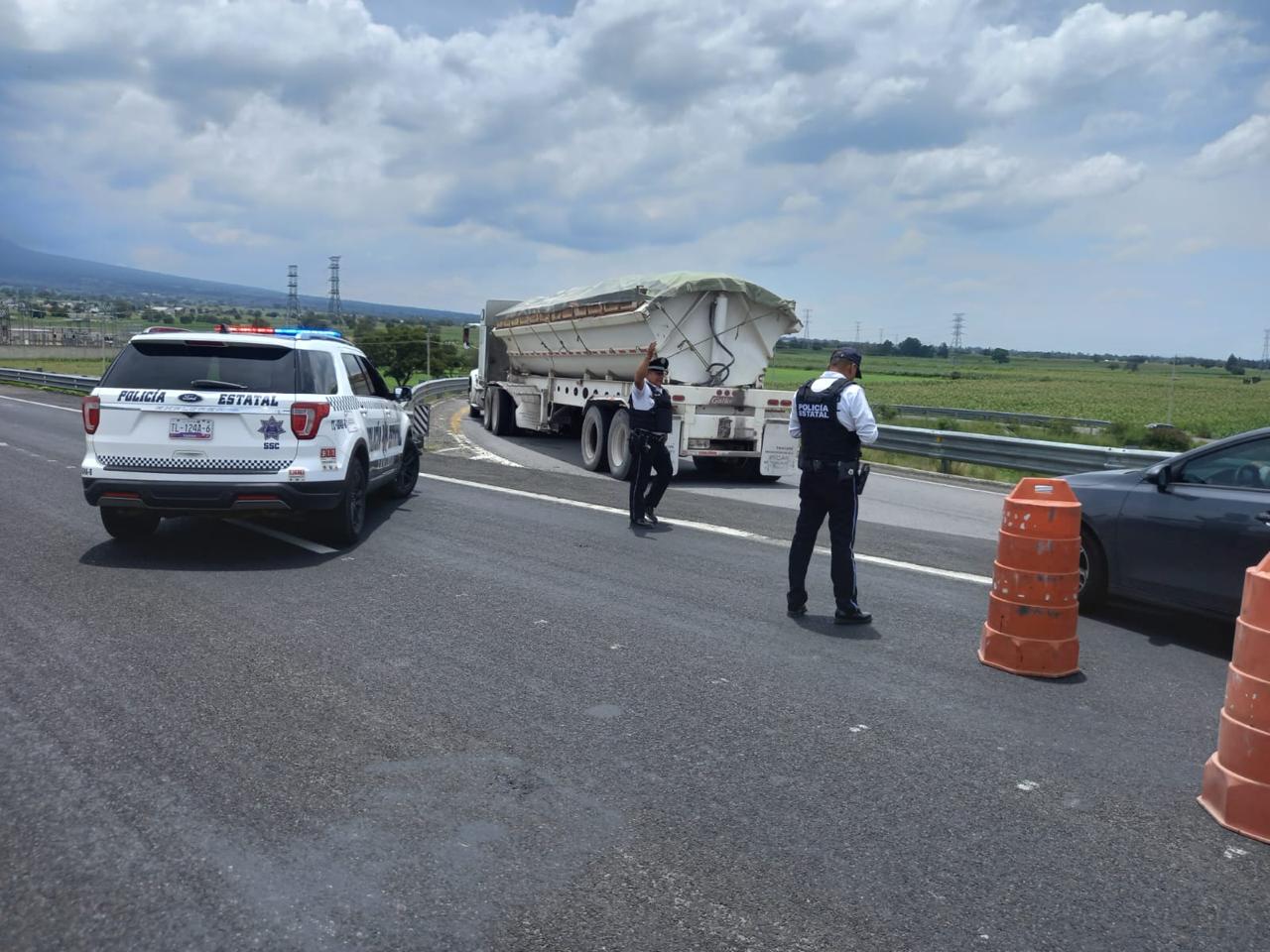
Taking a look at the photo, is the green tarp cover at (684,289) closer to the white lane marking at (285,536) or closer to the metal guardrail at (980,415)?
the white lane marking at (285,536)

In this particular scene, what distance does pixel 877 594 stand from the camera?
7.97 m

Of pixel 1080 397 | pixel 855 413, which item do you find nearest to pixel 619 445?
pixel 855 413

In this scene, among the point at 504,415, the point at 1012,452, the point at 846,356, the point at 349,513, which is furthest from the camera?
the point at 504,415

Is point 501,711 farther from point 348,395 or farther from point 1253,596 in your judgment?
point 348,395

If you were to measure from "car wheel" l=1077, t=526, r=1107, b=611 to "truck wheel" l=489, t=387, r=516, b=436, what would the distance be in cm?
1636

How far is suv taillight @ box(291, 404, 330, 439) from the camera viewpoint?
8414mm

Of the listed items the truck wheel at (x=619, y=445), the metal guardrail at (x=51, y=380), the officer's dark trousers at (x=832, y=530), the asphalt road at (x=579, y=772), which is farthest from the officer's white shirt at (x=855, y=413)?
the metal guardrail at (x=51, y=380)

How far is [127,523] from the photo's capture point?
353 inches

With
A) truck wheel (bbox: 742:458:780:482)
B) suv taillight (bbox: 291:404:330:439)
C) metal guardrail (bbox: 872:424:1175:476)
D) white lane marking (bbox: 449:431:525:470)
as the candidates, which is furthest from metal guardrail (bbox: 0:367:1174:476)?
suv taillight (bbox: 291:404:330:439)

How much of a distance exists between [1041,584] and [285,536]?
6515mm

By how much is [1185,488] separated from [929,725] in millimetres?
3049

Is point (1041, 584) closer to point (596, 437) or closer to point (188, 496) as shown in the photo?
point (188, 496)

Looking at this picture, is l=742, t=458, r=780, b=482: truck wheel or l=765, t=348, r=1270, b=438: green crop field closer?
l=742, t=458, r=780, b=482: truck wheel

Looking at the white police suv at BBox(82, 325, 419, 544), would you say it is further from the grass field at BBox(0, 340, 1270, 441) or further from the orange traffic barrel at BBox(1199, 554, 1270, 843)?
the grass field at BBox(0, 340, 1270, 441)
